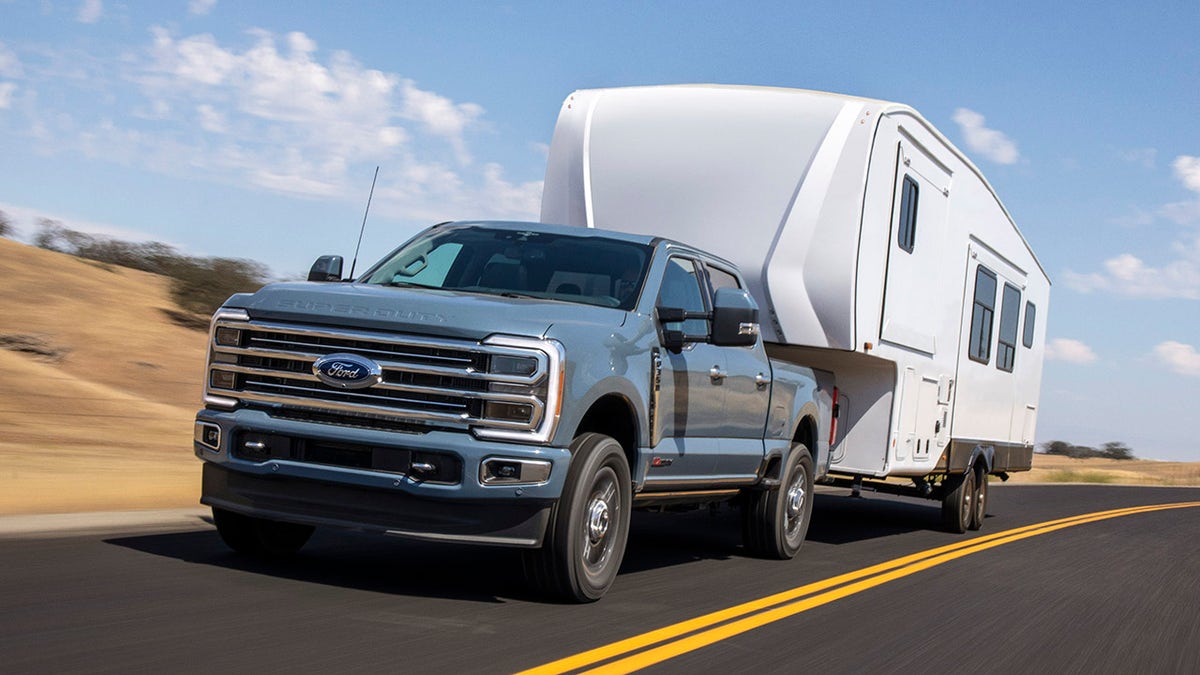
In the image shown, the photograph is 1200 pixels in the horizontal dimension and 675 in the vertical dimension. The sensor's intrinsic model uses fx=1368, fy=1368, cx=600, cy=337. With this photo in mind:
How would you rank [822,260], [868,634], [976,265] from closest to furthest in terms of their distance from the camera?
1. [868,634]
2. [822,260]
3. [976,265]

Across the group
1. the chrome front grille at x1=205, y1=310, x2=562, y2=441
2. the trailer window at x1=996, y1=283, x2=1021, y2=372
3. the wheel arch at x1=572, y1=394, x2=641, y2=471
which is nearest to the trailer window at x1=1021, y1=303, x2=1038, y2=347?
the trailer window at x1=996, y1=283, x2=1021, y2=372

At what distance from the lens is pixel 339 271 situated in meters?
8.85

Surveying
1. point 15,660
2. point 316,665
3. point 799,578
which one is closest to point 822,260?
point 799,578

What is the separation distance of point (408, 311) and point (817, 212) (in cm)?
510

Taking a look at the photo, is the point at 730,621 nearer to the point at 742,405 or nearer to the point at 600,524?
the point at 600,524

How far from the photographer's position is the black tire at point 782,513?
35.4ft

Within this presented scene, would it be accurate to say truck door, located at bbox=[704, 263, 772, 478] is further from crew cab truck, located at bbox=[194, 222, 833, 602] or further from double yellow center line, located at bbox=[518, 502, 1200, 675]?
double yellow center line, located at bbox=[518, 502, 1200, 675]

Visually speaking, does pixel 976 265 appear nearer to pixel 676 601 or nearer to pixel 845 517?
pixel 845 517

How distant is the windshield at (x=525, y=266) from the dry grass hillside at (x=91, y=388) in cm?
342

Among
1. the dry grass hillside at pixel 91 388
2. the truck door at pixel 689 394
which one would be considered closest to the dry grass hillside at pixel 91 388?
the dry grass hillside at pixel 91 388

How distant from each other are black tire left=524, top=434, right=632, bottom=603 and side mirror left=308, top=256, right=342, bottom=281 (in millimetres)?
2268

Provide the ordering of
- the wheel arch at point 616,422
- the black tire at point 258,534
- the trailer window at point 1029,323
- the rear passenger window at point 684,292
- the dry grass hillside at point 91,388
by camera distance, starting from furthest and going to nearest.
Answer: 1. the trailer window at point 1029,323
2. the dry grass hillside at point 91,388
3. the rear passenger window at point 684,292
4. the black tire at point 258,534
5. the wheel arch at point 616,422

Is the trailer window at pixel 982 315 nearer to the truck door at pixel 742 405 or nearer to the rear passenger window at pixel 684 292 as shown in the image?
the truck door at pixel 742 405

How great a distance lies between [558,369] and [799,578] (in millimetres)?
3784
